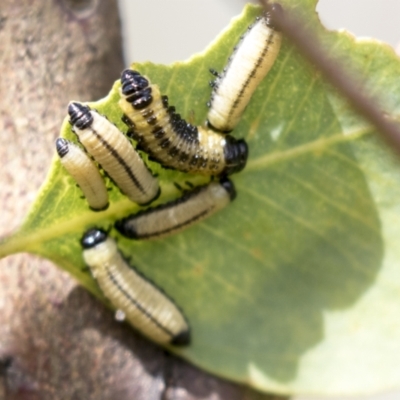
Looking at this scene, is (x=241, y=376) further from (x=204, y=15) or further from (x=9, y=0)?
(x=204, y=15)

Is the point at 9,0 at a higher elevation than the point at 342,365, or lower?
higher

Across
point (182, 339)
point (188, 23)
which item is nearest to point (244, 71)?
point (182, 339)

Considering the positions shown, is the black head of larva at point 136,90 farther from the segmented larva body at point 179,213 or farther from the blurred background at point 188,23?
the blurred background at point 188,23

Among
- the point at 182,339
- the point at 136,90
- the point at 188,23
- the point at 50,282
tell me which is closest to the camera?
the point at 136,90

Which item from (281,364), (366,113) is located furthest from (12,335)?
(366,113)

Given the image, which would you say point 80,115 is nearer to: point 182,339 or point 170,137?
point 170,137
